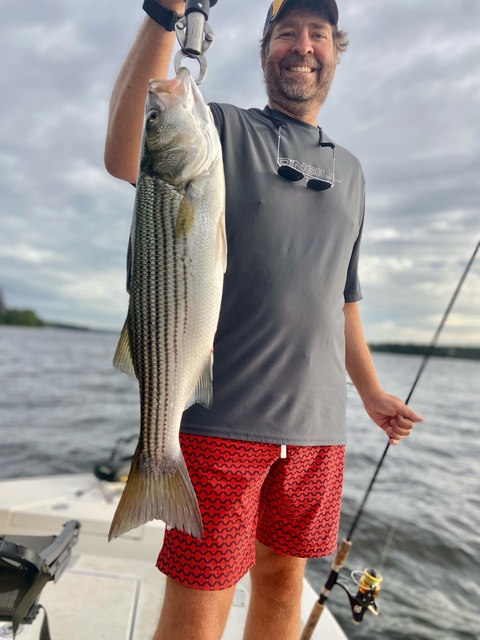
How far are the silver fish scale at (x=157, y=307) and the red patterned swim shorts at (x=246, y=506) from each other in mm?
224

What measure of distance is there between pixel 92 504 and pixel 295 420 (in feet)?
10.4

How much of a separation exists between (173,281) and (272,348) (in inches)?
20.6

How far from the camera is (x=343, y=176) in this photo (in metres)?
2.32

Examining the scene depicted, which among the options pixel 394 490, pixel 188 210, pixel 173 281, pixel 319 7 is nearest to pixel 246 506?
pixel 173 281

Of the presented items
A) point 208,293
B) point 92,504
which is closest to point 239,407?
point 208,293

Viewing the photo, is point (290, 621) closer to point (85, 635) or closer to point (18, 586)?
point (18, 586)

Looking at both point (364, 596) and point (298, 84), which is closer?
point (298, 84)

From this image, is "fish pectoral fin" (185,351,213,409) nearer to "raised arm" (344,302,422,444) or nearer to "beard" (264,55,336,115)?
"raised arm" (344,302,422,444)

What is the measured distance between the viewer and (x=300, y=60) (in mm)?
2330

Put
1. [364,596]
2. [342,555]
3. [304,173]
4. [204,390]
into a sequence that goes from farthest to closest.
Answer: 1. [342,555]
2. [364,596]
3. [304,173]
4. [204,390]

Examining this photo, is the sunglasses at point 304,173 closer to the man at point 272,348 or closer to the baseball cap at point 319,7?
the man at point 272,348

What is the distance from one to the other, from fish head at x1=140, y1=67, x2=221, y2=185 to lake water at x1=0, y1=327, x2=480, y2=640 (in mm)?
1566

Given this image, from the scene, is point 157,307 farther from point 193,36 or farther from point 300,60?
point 300,60

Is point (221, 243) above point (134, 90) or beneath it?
beneath
